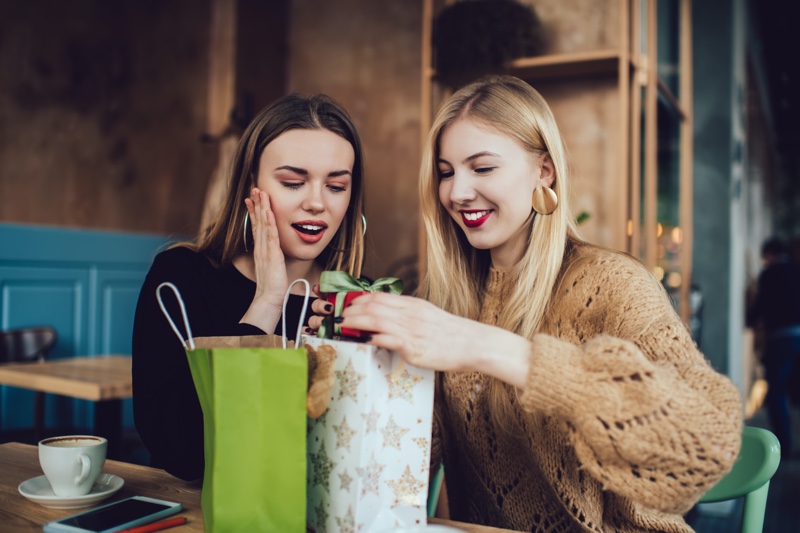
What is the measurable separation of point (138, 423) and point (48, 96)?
3.41m

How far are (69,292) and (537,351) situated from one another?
3.61m

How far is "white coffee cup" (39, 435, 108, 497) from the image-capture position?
101 cm

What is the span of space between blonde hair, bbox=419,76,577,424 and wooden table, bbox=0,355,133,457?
54.6 inches

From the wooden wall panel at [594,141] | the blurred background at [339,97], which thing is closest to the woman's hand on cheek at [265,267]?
the blurred background at [339,97]

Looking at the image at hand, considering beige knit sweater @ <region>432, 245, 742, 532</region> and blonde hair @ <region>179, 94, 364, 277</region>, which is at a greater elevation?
blonde hair @ <region>179, 94, 364, 277</region>

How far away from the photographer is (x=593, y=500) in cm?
125

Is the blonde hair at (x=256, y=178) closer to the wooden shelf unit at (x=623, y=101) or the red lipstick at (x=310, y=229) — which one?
the red lipstick at (x=310, y=229)

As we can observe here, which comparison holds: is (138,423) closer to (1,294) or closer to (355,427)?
(355,427)

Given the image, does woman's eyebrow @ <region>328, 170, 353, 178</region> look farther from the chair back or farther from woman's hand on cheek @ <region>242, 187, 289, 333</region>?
the chair back

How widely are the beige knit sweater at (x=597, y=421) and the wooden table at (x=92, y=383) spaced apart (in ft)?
4.46

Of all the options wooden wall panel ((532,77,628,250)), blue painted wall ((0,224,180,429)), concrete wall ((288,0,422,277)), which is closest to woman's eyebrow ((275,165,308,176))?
wooden wall panel ((532,77,628,250))

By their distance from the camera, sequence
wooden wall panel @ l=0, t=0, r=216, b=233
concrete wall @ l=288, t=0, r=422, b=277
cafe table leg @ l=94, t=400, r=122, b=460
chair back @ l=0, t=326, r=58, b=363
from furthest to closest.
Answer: concrete wall @ l=288, t=0, r=422, b=277 → wooden wall panel @ l=0, t=0, r=216, b=233 → chair back @ l=0, t=326, r=58, b=363 → cafe table leg @ l=94, t=400, r=122, b=460

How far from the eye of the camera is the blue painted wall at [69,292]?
360 centimetres

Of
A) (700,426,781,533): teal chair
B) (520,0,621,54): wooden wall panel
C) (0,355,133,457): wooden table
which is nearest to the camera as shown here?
(700,426,781,533): teal chair
